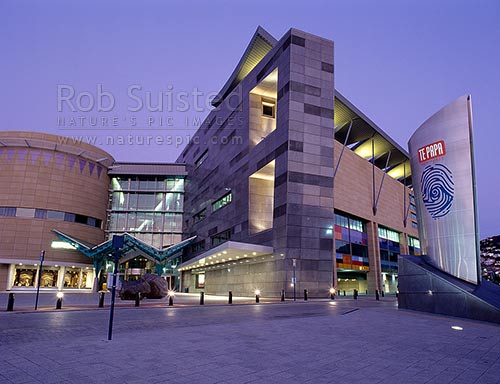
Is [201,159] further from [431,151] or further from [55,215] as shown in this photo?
[431,151]

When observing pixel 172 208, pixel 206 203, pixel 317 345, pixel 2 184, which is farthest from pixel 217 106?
pixel 317 345

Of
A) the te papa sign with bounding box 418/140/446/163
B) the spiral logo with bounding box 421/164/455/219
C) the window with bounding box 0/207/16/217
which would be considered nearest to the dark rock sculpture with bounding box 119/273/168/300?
the spiral logo with bounding box 421/164/455/219

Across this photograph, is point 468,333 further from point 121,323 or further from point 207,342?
point 121,323

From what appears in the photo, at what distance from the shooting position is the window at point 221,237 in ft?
180

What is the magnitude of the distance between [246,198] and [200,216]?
76.6 ft

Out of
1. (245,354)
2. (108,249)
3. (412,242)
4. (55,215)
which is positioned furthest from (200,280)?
(245,354)

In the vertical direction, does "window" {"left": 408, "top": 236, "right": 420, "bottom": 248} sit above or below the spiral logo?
above

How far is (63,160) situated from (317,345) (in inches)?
2545

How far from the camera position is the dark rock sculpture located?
3200 centimetres

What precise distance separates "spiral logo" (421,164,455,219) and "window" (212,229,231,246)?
3623 centimetres

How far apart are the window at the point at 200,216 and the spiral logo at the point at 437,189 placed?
4960 cm

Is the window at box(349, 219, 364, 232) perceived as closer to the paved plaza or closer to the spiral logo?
the spiral logo

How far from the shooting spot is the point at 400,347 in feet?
31.6

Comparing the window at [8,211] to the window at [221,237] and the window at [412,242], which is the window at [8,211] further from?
the window at [412,242]
